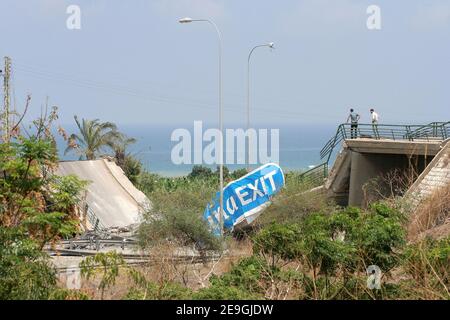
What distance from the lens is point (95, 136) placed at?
6775 cm

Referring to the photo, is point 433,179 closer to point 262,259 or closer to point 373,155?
point 373,155

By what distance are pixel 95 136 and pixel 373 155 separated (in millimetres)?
34809

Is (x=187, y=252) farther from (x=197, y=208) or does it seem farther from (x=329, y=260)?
(x=329, y=260)

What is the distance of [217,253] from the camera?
31.9 metres

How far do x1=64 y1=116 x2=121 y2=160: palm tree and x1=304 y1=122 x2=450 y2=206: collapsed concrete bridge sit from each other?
3101cm

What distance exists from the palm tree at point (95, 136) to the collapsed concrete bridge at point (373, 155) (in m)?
31.0

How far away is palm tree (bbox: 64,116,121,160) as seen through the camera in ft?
220

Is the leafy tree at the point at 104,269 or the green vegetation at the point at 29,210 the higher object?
the green vegetation at the point at 29,210

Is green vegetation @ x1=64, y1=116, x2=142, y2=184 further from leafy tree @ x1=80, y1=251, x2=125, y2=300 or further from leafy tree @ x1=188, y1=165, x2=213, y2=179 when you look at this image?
leafy tree @ x1=80, y1=251, x2=125, y2=300

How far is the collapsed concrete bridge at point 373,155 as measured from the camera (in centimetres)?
3428

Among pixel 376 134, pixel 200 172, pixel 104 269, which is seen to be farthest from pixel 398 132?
pixel 200 172

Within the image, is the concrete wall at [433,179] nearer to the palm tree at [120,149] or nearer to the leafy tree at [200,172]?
the palm tree at [120,149]

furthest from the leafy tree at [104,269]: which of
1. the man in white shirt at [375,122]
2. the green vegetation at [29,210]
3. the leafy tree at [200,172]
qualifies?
the leafy tree at [200,172]
